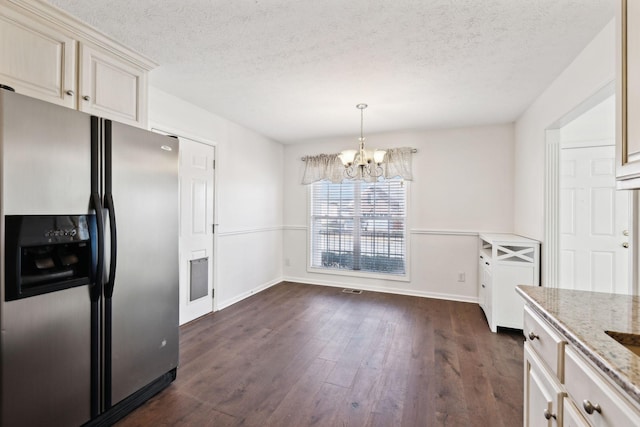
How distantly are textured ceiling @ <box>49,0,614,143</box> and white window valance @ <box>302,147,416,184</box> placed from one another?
109cm

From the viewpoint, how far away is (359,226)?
4.84 m

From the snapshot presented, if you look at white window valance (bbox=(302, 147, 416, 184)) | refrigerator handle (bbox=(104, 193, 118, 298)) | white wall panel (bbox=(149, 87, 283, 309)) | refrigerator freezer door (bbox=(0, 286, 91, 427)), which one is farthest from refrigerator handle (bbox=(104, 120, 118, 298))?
white window valance (bbox=(302, 147, 416, 184))

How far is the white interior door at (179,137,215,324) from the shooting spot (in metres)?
3.25

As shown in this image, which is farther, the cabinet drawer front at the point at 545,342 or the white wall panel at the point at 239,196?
the white wall panel at the point at 239,196

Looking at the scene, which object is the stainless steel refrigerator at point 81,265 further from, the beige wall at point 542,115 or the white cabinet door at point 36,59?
the beige wall at point 542,115

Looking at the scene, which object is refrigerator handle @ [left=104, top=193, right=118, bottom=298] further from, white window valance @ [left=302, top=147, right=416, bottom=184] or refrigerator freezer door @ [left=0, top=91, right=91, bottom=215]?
white window valance @ [left=302, top=147, right=416, bottom=184]

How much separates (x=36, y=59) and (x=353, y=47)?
2.00 m

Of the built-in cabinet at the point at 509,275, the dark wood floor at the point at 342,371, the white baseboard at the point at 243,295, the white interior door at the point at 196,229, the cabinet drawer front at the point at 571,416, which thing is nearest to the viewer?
the cabinet drawer front at the point at 571,416

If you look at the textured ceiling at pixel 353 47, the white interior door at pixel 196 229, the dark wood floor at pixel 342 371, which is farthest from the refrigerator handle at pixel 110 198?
the white interior door at pixel 196 229

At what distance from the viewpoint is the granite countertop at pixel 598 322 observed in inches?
29.1

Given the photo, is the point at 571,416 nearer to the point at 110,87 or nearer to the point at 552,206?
the point at 552,206

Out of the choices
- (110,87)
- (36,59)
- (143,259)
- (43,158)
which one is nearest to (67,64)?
(36,59)

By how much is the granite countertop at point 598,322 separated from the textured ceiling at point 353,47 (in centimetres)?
166

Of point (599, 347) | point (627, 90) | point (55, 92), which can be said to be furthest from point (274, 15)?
point (599, 347)
